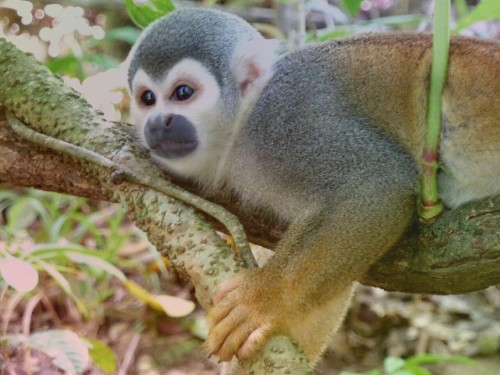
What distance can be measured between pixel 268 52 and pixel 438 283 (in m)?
1.00

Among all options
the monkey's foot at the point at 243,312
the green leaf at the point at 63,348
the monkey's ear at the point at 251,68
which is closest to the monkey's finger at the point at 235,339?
the monkey's foot at the point at 243,312

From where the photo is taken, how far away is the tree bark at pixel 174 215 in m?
1.55

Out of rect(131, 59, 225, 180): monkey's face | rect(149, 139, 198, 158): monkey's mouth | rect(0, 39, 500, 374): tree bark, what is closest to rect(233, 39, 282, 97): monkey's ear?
rect(131, 59, 225, 180): monkey's face

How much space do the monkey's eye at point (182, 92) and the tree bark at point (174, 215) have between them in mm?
217

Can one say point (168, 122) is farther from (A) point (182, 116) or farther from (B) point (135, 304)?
(B) point (135, 304)

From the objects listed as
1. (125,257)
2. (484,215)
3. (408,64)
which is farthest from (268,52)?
(125,257)

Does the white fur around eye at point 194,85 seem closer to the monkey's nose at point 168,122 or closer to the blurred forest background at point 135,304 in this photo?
the monkey's nose at point 168,122

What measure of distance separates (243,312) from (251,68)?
2.96 ft

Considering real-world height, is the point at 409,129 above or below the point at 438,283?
above

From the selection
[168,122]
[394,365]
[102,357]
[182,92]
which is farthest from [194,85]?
[394,365]

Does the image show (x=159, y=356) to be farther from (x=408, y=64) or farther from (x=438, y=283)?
(x=408, y=64)

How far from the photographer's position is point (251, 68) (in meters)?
2.13

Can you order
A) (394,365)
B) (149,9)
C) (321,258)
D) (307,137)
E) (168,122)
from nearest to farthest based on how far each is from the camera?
(321,258), (307,137), (168,122), (394,365), (149,9)

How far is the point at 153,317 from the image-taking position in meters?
3.43
